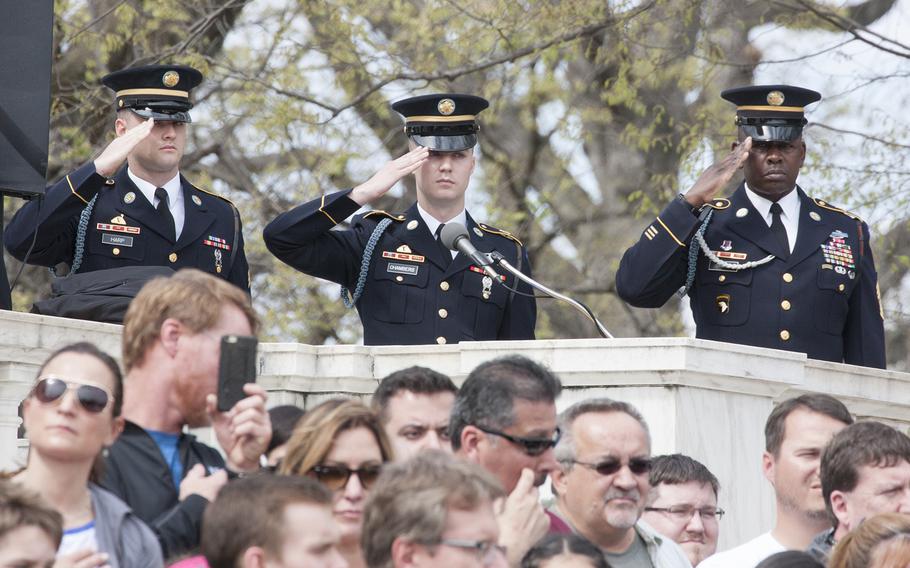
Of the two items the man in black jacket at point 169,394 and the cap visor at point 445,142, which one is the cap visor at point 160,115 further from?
the man in black jacket at point 169,394

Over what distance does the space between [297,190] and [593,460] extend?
32.1 ft

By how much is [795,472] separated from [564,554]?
1.84 metres

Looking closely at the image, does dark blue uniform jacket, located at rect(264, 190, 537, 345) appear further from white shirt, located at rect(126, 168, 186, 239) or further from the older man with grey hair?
the older man with grey hair

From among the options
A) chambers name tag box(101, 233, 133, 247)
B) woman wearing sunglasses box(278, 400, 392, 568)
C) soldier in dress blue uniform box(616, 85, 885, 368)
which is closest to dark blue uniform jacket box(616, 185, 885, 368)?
soldier in dress blue uniform box(616, 85, 885, 368)

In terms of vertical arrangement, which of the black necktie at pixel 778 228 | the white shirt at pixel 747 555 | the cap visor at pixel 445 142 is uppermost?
the cap visor at pixel 445 142

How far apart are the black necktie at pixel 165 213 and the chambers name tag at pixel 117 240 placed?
185mm

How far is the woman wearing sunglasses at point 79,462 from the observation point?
496cm

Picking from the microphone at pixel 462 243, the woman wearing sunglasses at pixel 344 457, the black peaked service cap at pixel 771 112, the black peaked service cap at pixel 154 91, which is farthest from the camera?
the black peaked service cap at pixel 771 112

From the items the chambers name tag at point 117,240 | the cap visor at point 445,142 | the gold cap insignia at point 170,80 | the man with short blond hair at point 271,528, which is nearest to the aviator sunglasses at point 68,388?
the man with short blond hair at point 271,528

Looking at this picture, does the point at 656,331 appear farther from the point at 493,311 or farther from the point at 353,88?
the point at 493,311

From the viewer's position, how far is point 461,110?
892 cm

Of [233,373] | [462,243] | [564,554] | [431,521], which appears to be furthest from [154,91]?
[431,521]

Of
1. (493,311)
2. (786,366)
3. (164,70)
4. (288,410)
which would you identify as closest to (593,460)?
(288,410)

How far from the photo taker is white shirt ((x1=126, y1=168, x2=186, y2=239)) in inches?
338
